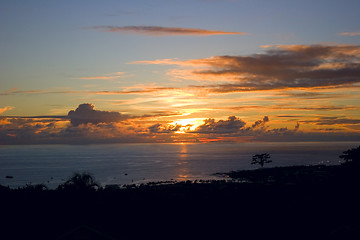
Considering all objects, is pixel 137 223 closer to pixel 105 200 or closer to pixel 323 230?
pixel 105 200

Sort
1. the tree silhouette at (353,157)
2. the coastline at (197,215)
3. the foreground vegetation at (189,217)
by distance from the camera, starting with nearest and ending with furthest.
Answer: the foreground vegetation at (189,217), the coastline at (197,215), the tree silhouette at (353,157)

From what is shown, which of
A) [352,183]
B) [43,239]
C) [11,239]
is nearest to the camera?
[43,239]

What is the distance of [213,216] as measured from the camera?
29.7 m

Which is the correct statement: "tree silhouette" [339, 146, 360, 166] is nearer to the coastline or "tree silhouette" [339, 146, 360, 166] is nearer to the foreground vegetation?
the foreground vegetation

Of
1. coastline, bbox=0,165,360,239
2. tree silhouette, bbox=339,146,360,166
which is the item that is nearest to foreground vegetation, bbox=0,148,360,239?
coastline, bbox=0,165,360,239

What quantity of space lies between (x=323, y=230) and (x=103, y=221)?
616 inches

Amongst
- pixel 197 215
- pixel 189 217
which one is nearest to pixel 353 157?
pixel 197 215

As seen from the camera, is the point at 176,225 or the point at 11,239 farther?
the point at 176,225

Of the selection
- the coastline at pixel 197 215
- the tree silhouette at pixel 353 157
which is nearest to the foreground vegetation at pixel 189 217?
the coastline at pixel 197 215

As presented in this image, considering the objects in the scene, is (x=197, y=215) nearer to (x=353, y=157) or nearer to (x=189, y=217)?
(x=189, y=217)

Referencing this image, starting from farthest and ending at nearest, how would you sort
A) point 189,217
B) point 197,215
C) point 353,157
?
point 353,157 < point 197,215 < point 189,217

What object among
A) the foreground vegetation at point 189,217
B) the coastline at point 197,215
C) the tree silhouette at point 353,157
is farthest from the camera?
the tree silhouette at point 353,157

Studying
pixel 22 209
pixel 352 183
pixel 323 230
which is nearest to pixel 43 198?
pixel 22 209

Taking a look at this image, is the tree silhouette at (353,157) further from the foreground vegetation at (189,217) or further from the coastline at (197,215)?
the coastline at (197,215)
